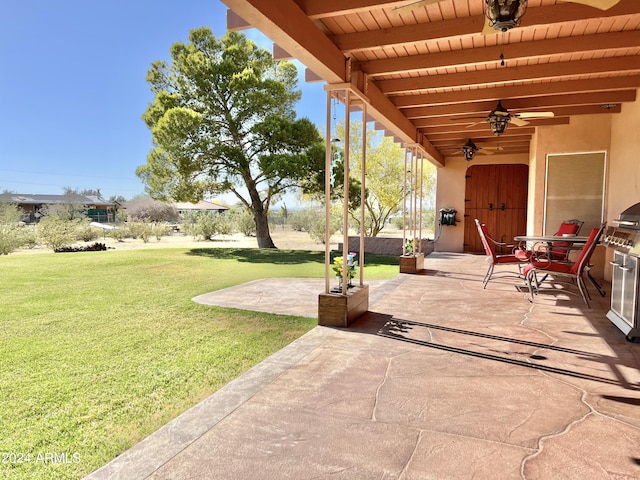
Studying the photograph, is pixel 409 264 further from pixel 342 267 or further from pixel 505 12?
pixel 505 12

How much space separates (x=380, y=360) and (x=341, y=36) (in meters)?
2.82

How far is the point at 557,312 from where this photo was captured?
4.33 meters

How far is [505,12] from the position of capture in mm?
2203

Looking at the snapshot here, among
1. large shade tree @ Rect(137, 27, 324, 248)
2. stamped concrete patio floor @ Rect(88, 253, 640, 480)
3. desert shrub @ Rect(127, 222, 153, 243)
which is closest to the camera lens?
stamped concrete patio floor @ Rect(88, 253, 640, 480)

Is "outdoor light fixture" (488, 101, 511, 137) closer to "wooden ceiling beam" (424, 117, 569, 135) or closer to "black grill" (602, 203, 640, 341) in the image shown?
"wooden ceiling beam" (424, 117, 569, 135)

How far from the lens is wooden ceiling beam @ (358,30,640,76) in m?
3.57

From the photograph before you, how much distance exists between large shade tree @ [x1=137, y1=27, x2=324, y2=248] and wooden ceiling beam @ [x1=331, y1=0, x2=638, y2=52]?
8.41 meters

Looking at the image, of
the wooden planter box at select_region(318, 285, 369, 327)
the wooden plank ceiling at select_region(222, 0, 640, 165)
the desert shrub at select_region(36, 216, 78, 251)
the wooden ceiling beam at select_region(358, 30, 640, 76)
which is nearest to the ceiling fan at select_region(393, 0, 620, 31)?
the wooden plank ceiling at select_region(222, 0, 640, 165)

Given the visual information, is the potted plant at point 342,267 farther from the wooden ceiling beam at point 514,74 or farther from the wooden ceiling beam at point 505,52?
the wooden ceiling beam at point 514,74

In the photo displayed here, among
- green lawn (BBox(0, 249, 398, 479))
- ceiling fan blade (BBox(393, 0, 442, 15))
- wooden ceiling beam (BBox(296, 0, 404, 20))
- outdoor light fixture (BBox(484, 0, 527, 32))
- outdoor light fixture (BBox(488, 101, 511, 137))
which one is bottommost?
green lawn (BBox(0, 249, 398, 479))

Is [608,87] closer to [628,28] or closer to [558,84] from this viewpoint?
[558,84]

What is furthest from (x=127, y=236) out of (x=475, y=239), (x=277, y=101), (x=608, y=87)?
(x=608, y=87)

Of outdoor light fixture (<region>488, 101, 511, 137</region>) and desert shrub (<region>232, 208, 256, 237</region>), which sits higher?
outdoor light fixture (<region>488, 101, 511, 137</region>)

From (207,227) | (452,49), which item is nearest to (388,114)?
(452,49)
